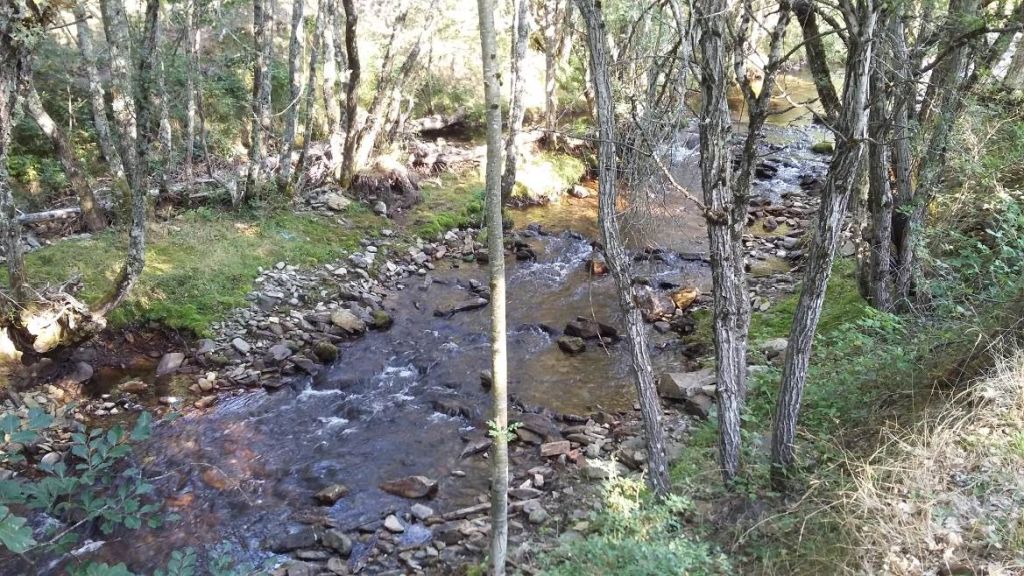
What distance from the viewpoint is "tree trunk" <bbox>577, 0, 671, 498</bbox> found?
442 cm

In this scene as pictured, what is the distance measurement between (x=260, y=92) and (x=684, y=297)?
8016 mm

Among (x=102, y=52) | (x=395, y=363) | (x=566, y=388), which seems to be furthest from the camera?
(x=102, y=52)

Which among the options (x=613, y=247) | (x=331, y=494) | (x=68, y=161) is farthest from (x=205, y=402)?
(x=613, y=247)

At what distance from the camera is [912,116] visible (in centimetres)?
655

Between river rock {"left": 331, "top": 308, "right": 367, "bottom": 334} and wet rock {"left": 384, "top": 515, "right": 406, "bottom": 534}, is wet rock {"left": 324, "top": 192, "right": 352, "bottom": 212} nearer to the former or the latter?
river rock {"left": 331, "top": 308, "right": 367, "bottom": 334}

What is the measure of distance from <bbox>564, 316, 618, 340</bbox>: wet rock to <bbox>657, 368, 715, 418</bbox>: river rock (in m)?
1.69

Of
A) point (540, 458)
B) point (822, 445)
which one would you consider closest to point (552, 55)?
point (540, 458)

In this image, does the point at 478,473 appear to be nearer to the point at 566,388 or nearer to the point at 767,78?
the point at 566,388

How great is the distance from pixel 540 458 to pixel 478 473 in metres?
0.68

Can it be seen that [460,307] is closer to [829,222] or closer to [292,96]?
[292,96]

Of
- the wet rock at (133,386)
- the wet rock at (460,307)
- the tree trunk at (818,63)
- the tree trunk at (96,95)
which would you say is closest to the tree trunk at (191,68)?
the tree trunk at (96,95)

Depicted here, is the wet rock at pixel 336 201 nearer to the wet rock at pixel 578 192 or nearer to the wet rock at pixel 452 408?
the wet rock at pixel 578 192

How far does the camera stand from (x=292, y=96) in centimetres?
1152

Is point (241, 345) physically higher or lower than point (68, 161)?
lower
